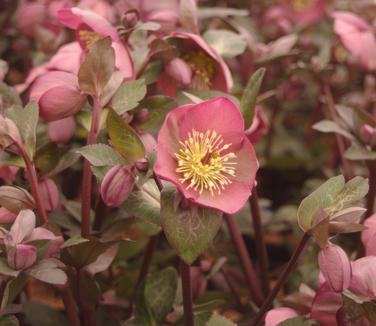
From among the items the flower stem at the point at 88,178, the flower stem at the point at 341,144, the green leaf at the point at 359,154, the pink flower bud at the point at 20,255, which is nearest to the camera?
the pink flower bud at the point at 20,255

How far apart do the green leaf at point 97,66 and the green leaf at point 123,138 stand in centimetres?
5

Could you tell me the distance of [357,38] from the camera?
961mm

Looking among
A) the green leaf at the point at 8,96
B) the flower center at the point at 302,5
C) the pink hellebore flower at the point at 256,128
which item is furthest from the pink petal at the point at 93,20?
the flower center at the point at 302,5

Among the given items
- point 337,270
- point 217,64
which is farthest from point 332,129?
point 337,270

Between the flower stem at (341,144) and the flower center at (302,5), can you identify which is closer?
the flower stem at (341,144)

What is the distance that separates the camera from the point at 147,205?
619mm

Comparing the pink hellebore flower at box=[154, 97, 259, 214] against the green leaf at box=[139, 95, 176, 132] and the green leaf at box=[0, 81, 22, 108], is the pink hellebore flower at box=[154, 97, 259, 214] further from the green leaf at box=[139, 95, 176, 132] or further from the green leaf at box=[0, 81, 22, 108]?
the green leaf at box=[0, 81, 22, 108]

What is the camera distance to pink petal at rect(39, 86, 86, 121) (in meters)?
0.65

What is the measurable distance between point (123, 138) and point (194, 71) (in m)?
0.22

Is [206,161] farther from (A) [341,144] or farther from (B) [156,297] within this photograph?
(A) [341,144]

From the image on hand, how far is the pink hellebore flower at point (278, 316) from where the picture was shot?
647 millimetres

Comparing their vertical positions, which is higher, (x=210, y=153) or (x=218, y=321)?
(x=210, y=153)

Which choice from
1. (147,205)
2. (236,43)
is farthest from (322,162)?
(147,205)

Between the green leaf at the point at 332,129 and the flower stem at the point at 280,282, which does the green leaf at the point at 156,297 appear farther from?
the green leaf at the point at 332,129
